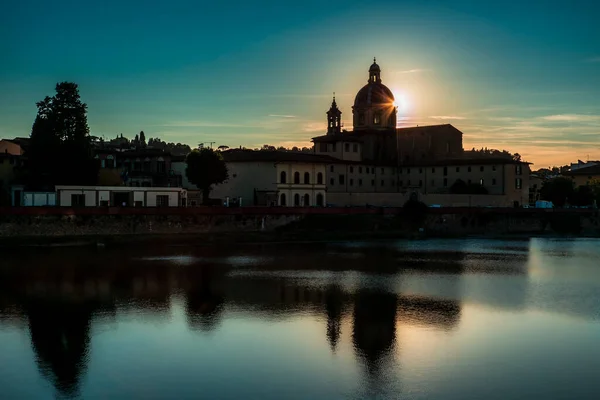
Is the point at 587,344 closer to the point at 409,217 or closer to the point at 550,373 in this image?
the point at 550,373

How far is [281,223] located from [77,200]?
2362 cm

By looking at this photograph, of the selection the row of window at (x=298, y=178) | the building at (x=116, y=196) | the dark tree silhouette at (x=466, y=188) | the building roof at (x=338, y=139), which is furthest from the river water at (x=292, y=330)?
the building roof at (x=338, y=139)

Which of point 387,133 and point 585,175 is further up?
point 387,133

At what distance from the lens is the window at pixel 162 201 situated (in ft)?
286

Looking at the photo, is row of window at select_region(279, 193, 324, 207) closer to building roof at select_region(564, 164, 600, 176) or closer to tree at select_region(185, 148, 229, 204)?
tree at select_region(185, 148, 229, 204)

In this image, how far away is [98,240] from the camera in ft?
241

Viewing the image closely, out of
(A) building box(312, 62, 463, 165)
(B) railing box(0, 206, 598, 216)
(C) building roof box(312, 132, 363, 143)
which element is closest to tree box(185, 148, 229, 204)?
(B) railing box(0, 206, 598, 216)

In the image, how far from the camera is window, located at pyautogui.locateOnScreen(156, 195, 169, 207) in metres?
87.3

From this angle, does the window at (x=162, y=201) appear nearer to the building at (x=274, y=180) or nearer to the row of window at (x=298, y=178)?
the building at (x=274, y=180)

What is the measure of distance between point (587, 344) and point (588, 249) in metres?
54.7

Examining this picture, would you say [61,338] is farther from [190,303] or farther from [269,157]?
[269,157]

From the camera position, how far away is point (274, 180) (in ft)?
336

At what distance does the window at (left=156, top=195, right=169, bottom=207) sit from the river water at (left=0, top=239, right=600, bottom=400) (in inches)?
1002

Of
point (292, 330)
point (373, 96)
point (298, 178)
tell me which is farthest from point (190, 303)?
point (373, 96)
